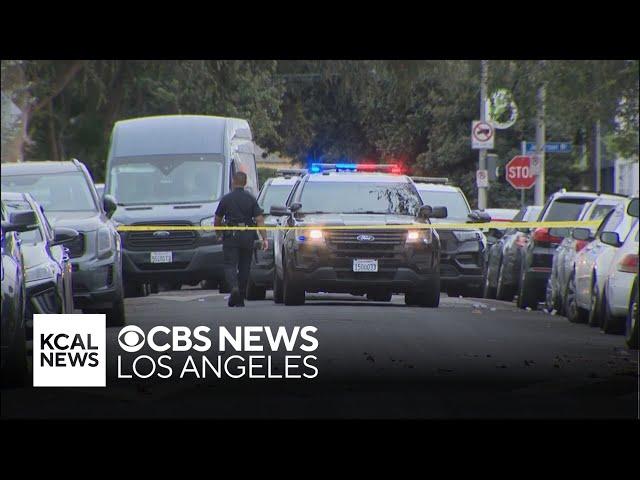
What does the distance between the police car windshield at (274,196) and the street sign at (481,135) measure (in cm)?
193

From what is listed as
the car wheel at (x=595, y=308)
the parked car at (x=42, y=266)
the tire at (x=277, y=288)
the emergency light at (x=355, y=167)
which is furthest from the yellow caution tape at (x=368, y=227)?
the parked car at (x=42, y=266)

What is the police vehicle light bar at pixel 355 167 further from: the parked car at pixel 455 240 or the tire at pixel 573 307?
the tire at pixel 573 307

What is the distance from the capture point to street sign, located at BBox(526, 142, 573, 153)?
17969mm

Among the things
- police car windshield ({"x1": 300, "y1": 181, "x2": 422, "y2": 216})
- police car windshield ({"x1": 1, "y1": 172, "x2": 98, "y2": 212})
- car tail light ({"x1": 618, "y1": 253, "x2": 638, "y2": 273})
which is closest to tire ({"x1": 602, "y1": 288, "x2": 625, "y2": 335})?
car tail light ({"x1": 618, "y1": 253, "x2": 638, "y2": 273})

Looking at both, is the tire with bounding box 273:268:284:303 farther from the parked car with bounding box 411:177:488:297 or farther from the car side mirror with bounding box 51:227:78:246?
the car side mirror with bounding box 51:227:78:246

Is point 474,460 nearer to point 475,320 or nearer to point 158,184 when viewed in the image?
point 475,320

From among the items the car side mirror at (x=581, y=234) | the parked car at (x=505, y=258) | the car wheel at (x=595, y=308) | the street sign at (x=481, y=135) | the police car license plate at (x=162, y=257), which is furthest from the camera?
the car wheel at (x=595, y=308)

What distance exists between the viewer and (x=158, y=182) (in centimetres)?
1914

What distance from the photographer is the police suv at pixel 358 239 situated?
17109mm

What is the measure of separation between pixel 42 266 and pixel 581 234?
6.01 meters

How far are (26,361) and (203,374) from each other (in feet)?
Result: 4.39

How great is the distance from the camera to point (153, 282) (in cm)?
1784

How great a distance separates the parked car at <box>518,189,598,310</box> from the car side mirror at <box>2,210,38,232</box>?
5.71 metres

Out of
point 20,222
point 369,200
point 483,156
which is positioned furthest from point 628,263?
point 20,222
